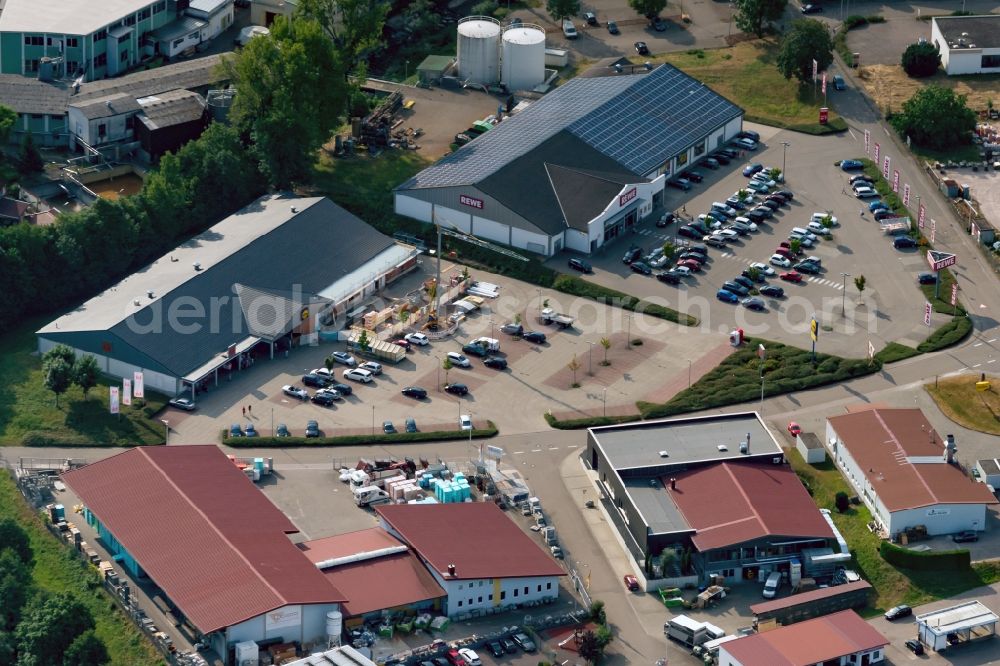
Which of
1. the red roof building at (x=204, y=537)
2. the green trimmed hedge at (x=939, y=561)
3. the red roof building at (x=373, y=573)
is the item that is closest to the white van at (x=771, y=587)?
the green trimmed hedge at (x=939, y=561)

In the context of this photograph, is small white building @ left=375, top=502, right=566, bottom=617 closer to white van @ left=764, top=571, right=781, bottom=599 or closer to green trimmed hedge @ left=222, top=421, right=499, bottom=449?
green trimmed hedge @ left=222, top=421, right=499, bottom=449

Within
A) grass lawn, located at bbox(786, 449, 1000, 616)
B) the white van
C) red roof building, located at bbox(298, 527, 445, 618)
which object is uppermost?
grass lawn, located at bbox(786, 449, 1000, 616)

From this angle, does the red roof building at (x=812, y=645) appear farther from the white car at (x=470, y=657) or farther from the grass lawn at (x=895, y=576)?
the white car at (x=470, y=657)

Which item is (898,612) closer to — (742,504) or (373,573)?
(742,504)

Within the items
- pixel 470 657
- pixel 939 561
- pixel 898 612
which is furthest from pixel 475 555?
pixel 939 561

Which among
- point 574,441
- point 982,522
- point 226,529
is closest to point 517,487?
point 574,441

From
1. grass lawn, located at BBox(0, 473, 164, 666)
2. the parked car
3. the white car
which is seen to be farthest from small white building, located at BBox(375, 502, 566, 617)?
the parked car
